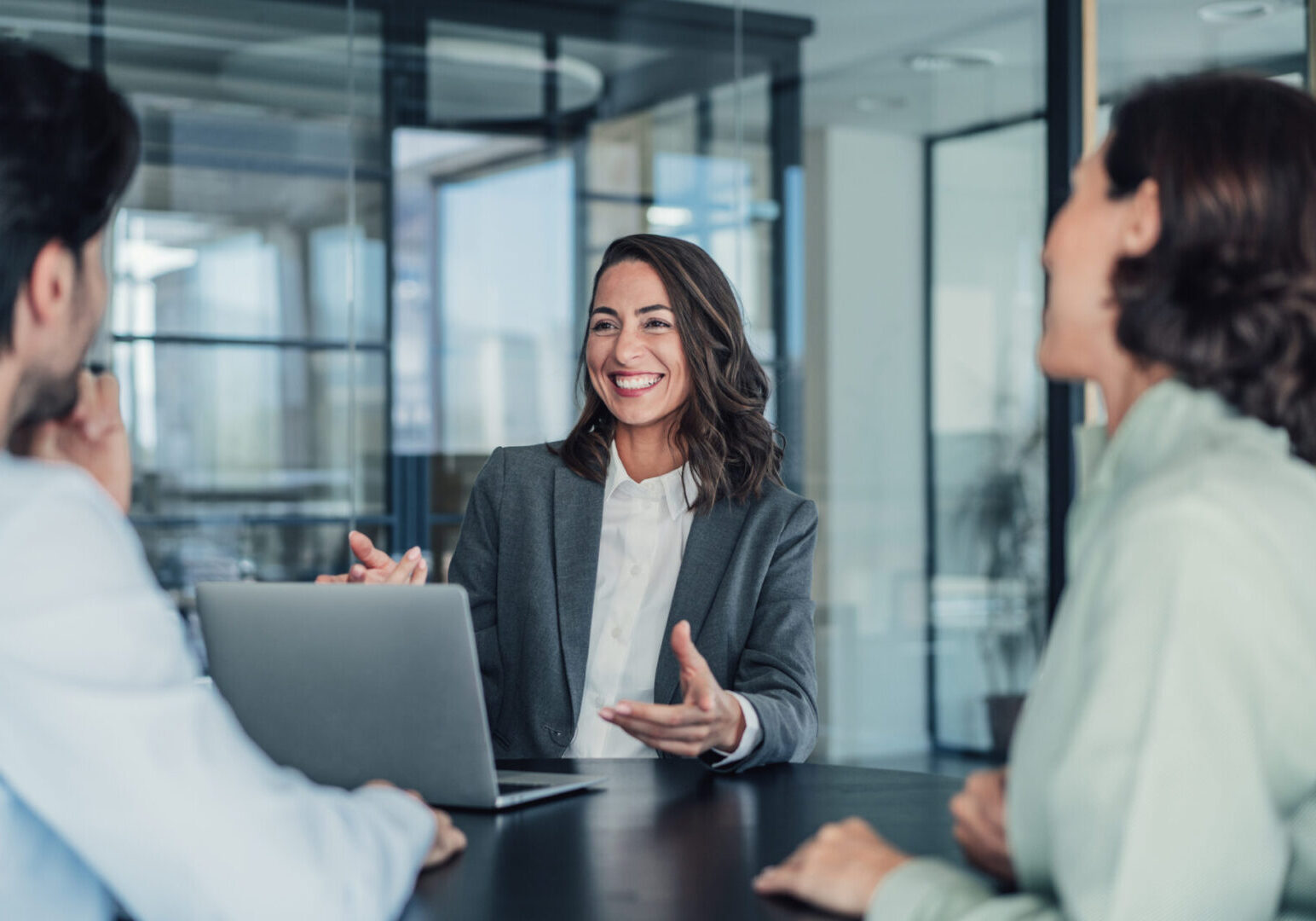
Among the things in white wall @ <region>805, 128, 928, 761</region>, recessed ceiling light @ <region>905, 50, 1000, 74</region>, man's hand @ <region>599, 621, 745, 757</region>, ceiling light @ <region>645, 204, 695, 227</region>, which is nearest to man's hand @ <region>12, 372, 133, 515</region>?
man's hand @ <region>599, 621, 745, 757</region>

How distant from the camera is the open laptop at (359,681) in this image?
4.95ft

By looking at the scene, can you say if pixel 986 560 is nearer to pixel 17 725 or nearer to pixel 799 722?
pixel 799 722

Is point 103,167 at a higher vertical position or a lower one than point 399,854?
higher

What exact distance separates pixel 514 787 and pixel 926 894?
2.45 ft

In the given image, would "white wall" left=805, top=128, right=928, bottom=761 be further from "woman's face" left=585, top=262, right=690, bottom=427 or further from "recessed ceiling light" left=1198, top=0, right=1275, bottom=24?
"woman's face" left=585, top=262, right=690, bottom=427

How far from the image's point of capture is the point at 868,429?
5.34 m

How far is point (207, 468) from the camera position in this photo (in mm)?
4410

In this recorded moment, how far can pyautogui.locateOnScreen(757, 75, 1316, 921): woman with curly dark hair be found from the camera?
93cm

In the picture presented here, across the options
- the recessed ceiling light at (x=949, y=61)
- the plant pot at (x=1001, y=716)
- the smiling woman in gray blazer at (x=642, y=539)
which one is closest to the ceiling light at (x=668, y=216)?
the recessed ceiling light at (x=949, y=61)

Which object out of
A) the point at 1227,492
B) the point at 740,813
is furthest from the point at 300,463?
the point at 1227,492

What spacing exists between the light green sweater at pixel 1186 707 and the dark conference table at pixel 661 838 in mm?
379

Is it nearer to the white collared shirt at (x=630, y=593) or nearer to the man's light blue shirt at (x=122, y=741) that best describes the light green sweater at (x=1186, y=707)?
the man's light blue shirt at (x=122, y=741)

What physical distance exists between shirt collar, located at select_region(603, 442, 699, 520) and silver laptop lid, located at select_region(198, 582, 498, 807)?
3.12 ft

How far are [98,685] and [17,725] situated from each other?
0.25 ft
